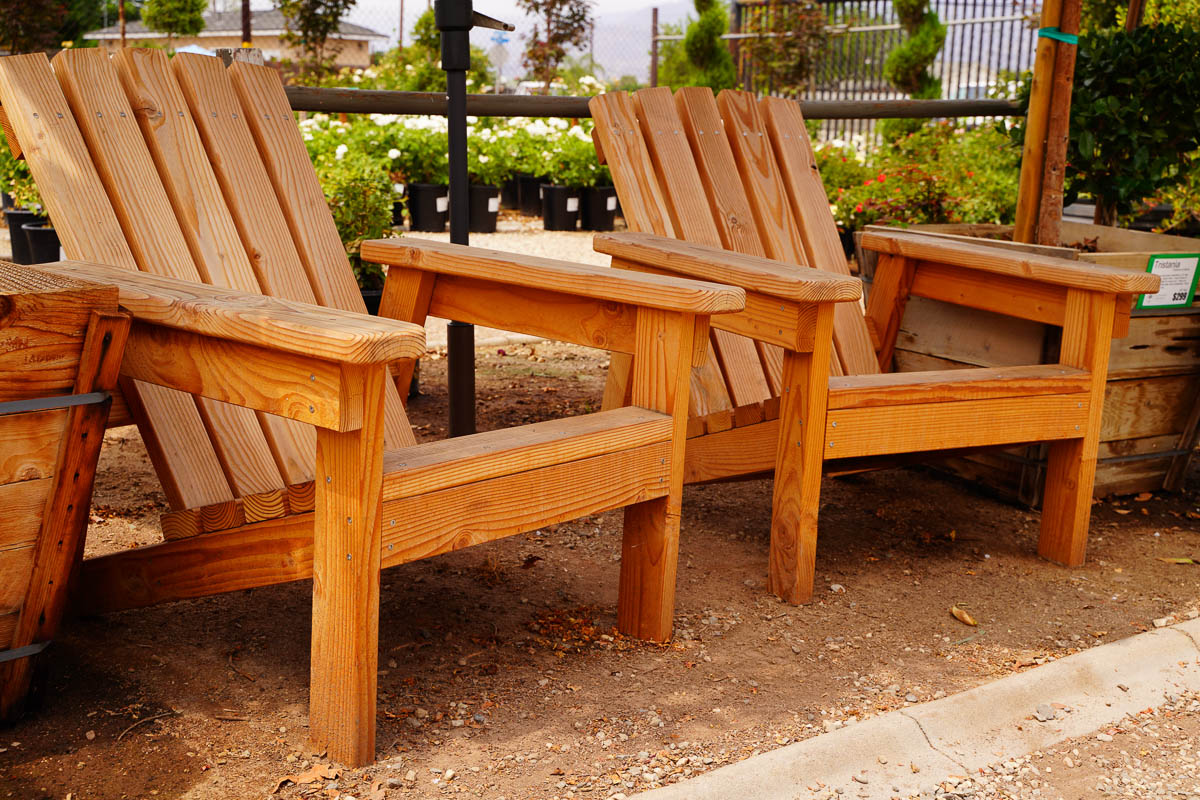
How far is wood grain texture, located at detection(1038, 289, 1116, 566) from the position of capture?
2.60 metres

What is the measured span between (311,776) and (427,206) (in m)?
8.14

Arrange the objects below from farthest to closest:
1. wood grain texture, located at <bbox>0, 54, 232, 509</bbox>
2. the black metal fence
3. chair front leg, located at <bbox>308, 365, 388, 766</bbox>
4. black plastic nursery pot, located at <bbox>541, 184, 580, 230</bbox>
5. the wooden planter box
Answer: the black metal fence → black plastic nursery pot, located at <bbox>541, 184, 580, 230</bbox> → the wooden planter box → wood grain texture, located at <bbox>0, 54, 232, 509</bbox> → chair front leg, located at <bbox>308, 365, 388, 766</bbox>

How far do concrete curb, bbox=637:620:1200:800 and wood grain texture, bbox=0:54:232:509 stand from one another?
1033mm

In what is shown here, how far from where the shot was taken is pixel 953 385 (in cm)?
243

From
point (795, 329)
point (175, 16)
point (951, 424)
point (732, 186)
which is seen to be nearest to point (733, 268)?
point (795, 329)

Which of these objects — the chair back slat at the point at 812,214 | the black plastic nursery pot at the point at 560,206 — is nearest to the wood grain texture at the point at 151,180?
the chair back slat at the point at 812,214

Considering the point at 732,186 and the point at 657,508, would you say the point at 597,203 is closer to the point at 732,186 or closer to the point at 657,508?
the point at 732,186

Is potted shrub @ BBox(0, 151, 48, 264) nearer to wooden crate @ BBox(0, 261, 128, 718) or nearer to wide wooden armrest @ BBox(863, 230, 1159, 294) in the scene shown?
wide wooden armrest @ BBox(863, 230, 1159, 294)

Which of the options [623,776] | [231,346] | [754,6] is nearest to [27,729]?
[231,346]

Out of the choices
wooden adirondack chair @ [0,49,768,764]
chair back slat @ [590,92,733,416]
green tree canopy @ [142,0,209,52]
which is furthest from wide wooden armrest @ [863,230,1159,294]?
green tree canopy @ [142,0,209,52]

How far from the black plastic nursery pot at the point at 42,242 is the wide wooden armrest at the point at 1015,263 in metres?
4.58

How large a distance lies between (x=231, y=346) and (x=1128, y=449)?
2.49 metres

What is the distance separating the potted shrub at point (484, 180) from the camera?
9.66 meters

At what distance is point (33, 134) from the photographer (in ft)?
7.20
